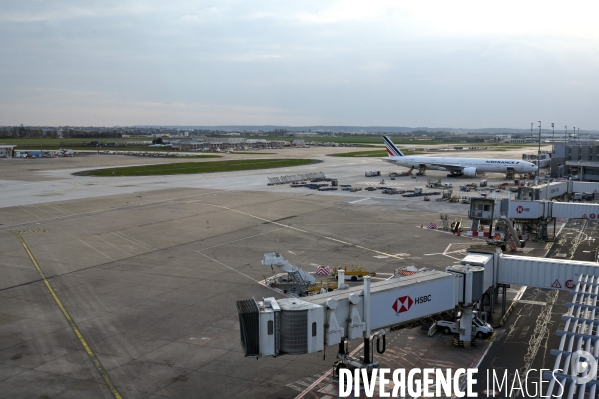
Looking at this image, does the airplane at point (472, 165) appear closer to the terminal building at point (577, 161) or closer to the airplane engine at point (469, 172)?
the airplane engine at point (469, 172)

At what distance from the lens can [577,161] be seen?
95.1 metres

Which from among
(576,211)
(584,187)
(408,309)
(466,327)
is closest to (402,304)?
(408,309)

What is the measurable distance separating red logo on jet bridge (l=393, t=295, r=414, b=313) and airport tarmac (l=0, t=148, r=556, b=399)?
14.3 ft

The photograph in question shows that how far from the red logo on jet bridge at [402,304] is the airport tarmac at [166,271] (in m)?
4.35

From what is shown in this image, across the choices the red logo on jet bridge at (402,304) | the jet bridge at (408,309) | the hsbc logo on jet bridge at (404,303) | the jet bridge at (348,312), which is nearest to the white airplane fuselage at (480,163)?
the jet bridge at (408,309)

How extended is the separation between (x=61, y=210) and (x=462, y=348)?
55.7 meters

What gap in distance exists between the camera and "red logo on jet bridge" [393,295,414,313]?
801 inches

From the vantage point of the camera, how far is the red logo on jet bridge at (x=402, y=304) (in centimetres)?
2034

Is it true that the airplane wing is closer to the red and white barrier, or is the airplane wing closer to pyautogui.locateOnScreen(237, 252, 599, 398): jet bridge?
the red and white barrier

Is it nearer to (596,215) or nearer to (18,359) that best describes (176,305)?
(18,359)

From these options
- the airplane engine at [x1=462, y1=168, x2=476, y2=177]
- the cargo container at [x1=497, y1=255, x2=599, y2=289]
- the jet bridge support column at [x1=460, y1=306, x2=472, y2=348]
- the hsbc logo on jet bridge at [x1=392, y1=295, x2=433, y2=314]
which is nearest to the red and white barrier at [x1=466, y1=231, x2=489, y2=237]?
the cargo container at [x1=497, y1=255, x2=599, y2=289]

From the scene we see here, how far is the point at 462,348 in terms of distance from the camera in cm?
2495

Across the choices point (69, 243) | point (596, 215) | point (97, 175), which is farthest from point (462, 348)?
point (97, 175)

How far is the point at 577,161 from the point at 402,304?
88184 millimetres
